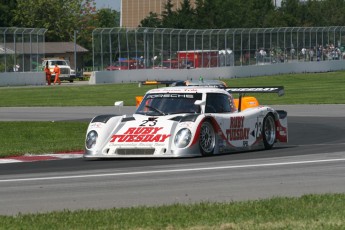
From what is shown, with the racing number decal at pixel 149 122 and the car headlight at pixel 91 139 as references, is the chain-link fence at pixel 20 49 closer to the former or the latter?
the car headlight at pixel 91 139

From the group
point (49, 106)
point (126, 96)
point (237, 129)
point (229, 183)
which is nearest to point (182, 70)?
point (126, 96)

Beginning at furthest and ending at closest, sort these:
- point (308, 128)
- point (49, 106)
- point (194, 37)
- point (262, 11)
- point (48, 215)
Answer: point (262, 11)
point (194, 37)
point (49, 106)
point (308, 128)
point (48, 215)

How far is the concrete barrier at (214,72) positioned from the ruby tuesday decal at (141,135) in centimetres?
4934

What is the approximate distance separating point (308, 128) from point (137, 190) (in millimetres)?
14696

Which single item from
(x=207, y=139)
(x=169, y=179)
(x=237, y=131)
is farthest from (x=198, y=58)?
(x=169, y=179)

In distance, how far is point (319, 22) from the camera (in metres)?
113

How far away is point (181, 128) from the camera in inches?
732

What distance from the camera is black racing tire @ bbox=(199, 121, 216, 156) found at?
18875 millimetres

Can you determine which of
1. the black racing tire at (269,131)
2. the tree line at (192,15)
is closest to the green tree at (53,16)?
the tree line at (192,15)

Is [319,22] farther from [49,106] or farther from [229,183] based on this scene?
[229,183]

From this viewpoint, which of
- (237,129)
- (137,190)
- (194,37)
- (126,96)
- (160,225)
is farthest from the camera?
(194,37)

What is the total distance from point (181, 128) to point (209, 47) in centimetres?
5944

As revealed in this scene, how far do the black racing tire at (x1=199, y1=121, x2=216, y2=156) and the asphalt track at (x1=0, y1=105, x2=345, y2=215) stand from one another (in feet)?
1.04

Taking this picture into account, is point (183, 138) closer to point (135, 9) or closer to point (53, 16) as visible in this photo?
point (53, 16)
